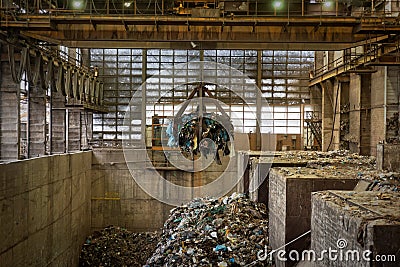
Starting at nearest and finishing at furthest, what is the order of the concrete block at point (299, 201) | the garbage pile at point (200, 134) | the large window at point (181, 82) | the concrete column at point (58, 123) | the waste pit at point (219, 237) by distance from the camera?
the concrete block at point (299, 201) < the garbage pile at point (200, 134) < the waste pit at point (219, 237) < the concrete column at point (58, 123) < the large window at point (181, 82)

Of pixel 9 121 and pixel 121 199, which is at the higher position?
pixel 9 121

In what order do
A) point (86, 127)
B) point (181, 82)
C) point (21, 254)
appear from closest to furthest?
point (21, 254)
point (86, 127)
point (181, 82)

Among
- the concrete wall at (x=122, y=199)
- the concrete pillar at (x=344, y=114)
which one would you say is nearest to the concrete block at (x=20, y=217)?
the concrete wall at (x=122, y=199)

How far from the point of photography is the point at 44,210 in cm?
1352

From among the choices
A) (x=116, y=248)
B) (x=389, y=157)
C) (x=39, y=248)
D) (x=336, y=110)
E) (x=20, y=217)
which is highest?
(x=336, y=110)

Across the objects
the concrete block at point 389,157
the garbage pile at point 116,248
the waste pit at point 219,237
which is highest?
the concrete block at point 389,157

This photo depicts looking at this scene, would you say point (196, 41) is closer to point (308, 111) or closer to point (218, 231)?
point (218, 231)

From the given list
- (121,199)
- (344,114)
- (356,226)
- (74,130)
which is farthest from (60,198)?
(344,114)

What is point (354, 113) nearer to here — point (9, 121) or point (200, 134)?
point (200, 134)

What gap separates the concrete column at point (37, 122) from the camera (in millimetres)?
17656

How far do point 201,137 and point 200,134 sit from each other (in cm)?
6

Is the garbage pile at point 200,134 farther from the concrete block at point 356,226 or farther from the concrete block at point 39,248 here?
the concrete block at point 39,248

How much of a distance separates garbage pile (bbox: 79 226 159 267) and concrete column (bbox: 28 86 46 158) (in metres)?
4.11

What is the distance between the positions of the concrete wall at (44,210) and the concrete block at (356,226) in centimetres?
749
